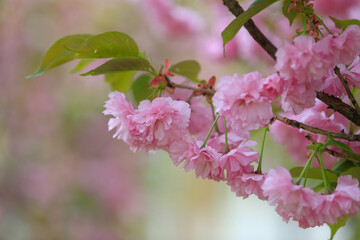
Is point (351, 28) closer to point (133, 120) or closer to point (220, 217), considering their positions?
point (133, 120)

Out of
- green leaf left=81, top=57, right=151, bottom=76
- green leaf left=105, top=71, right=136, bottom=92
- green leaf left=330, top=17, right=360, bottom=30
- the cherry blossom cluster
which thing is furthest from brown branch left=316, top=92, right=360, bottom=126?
green leaf left=105, top=71, right=136, bottom=92

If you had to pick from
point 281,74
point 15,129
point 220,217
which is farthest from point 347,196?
point 220,217

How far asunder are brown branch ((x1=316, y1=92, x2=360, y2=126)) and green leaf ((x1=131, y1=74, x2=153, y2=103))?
0.79 ft

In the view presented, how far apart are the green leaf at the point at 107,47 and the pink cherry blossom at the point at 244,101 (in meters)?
0.15

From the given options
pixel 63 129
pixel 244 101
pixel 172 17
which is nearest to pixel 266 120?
pixel 244 101

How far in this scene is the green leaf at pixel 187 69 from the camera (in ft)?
2.06

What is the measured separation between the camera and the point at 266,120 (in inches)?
15.9

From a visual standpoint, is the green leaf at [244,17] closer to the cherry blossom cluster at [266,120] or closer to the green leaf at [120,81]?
the cherry blossom cluster at [266,120]

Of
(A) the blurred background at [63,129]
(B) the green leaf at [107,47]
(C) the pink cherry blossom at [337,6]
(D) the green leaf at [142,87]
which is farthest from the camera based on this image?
(A) the blurred background at [63,129]

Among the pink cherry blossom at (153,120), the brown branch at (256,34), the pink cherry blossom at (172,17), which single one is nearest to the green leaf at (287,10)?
the brown branch at (256,34)

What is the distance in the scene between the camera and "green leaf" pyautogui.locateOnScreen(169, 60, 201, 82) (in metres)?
0.63

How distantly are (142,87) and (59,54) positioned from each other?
0.12 metres

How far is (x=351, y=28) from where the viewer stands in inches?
15.2

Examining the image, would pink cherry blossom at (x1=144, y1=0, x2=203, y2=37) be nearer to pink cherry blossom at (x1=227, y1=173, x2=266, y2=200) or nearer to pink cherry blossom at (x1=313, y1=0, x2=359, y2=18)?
pink cherry blossom at (x1=313, y1=0, x2=359, y2=18)
